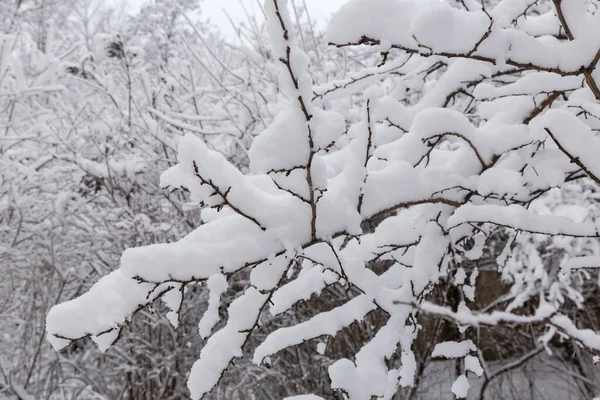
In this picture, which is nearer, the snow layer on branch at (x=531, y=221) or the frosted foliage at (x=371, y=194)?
the frosted foliage at (x=371, y=194)

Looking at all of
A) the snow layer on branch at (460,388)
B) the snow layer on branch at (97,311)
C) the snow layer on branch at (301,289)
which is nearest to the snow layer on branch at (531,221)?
the snow layer on branch at (301,289)

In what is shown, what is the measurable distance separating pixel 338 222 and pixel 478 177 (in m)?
Result: 0.50

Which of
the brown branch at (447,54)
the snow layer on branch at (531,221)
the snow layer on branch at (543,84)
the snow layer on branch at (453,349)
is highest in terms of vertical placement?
the snow layer on branch at (543,84)

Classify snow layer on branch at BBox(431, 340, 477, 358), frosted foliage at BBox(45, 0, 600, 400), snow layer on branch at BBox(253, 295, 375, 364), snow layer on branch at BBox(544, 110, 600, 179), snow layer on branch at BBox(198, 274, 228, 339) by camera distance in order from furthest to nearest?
snow layer on branch at BBox(431, 340, 477, 358), snow layer on branch at BBox(253, 295, 375, 364), snow layer on branch at BBox(198, 274, 228, 339), snow layer on branch at BBox(544, 110, 600, 179), frosted foliage at BBox(45, 0, 600, 400)

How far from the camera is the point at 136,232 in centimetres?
519

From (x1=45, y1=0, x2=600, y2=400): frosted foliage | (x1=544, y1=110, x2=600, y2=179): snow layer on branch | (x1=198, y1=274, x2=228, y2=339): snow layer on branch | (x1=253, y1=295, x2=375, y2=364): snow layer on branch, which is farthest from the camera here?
(x1=253, y1=295, x2=375, y2=364): snow layer on branch

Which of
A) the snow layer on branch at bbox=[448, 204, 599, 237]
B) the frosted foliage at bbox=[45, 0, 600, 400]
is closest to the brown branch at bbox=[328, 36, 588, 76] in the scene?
the frosted foliage at bbox=[45, 0, 600, 400]

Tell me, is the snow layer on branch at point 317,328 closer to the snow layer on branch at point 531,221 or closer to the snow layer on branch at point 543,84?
the snow layer on branch at point 531,221

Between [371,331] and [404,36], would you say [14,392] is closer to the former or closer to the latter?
[371,331]

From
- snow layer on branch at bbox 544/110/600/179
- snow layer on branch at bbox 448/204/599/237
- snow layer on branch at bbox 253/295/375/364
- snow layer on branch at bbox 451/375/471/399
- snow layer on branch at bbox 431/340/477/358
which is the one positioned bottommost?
snow layer on branch at bbox 451/375/471/399

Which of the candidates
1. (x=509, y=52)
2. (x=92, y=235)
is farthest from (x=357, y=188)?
(x=92, y=235)

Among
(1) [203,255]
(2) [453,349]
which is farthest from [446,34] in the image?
(2) [453,349]

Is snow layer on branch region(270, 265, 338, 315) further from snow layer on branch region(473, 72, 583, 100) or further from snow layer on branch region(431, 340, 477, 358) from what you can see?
snow layer on branch region(473, 72, 583, 100)

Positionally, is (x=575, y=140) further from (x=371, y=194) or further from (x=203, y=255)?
(x=203, y=255)
